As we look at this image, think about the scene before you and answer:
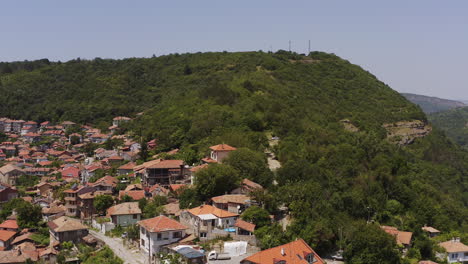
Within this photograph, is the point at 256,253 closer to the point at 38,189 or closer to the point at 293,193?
the point at 293,193

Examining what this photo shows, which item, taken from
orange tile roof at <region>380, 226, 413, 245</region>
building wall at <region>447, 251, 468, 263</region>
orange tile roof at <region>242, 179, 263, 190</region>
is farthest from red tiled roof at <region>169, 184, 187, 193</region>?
building wall at <region>447, 251, 468, 263</region>

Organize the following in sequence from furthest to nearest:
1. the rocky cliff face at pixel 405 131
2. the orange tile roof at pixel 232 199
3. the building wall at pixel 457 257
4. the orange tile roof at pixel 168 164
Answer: the rocky cliff face at pixel 405 131 → the orange tile roof at pixel 168 164 → the building wall at pixel 457 257 → the orange tile roof at pixel 232 199

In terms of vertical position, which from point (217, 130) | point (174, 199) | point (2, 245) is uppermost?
point (217, 130)

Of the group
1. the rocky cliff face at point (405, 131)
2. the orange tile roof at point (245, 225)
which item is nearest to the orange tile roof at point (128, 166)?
the orange tile roof at point (245, 225)

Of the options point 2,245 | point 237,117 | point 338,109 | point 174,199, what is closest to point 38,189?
point 2,245

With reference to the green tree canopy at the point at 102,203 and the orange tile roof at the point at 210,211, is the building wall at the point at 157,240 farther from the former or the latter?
the green tree canopy at the point at 102,203

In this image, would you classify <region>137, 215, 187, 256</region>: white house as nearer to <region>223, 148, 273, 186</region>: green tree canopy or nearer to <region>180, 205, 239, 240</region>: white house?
<region>180, 205, 239, 240</region>: white house

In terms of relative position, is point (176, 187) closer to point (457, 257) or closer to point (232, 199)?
point (232, 199)
